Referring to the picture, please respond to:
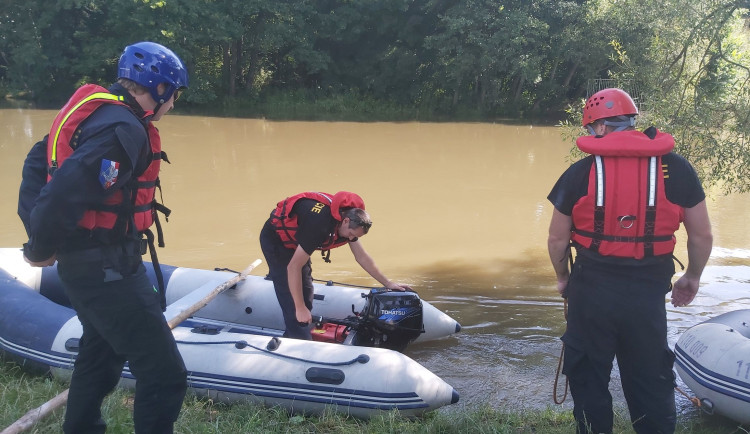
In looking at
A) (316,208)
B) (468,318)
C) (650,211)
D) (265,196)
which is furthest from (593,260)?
(265,196)

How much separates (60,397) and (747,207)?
8321 millimetres

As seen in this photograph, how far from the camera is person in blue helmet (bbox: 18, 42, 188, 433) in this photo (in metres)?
1.93

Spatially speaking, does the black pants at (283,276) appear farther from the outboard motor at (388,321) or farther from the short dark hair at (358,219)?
the short dark hair at (358,219)

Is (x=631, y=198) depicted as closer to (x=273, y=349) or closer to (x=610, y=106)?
(x=610, y=106)

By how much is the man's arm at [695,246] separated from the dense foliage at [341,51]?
46.6 feet

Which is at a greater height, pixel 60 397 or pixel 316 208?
pixel 316 208

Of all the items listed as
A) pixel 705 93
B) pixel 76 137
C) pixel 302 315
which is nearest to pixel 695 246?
pixel 302 315

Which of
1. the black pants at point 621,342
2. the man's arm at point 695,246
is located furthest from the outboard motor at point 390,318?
the man's arm at point 695,246

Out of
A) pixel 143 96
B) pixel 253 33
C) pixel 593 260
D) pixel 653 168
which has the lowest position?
pixel 593 260

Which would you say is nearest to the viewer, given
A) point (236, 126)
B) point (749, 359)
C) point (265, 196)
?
point (749, 359)

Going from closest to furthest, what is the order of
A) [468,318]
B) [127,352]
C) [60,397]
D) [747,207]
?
[127,352]
[60,397]
[468,318]
[747,207]

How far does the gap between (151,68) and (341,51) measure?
65.9 feet

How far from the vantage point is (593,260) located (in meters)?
2.43

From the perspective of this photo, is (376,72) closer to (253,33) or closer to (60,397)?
(253,33)
